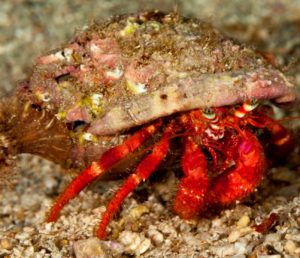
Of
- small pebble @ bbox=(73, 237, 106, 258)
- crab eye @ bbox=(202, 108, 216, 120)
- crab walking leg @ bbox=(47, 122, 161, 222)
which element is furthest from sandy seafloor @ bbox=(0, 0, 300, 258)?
crab eye @ bbox=(202, 108, 216, 120)

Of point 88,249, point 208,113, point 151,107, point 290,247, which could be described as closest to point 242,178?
point 208,113

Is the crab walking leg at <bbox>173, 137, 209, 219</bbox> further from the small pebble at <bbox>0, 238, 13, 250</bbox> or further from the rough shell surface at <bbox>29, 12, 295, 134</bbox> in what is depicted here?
the small pebble at <bbox>0, 238, 13, 250</bbox>

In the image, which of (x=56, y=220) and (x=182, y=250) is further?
(x=56, y=220)

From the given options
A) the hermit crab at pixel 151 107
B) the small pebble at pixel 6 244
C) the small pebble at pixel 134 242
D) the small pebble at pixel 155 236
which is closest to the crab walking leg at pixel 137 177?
the hermit crab at pixel 151 107

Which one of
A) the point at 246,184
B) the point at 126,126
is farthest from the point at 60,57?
the point at 246,184

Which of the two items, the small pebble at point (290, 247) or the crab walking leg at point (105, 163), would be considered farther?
the crab walking leg at point (105, 163)

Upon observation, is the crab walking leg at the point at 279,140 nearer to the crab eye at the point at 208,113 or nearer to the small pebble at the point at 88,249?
the crab eye at the point at 208,113

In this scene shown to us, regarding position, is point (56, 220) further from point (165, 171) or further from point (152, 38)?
point (152, 38)
